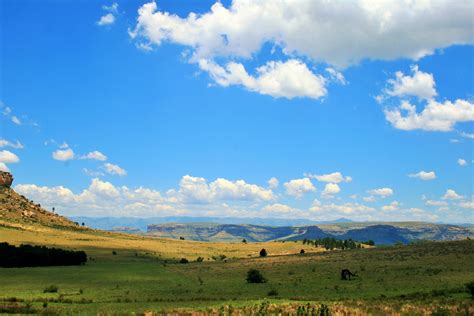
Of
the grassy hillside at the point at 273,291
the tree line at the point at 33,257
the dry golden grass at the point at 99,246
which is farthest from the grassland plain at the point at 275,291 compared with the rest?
the dry golden grass at the point at 99,246

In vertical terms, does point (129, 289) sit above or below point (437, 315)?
below

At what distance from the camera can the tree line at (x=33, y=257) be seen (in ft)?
292

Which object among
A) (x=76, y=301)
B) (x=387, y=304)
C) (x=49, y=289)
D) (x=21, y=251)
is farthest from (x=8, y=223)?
(x=387, y=304)

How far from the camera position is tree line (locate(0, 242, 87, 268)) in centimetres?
8906

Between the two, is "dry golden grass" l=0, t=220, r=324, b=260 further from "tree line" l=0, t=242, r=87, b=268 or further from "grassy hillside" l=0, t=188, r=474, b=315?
"grassy hillside" l=0, t=188, r=474, b=315

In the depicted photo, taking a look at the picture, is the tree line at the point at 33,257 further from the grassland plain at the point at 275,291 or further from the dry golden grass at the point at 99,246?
the dry golden grass at the point at 99,246

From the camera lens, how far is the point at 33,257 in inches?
3661

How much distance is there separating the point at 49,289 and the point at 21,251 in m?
45.8

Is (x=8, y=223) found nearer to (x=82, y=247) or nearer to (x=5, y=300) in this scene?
(x=82, y=247)

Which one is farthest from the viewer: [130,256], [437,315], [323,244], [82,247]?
[323,244]

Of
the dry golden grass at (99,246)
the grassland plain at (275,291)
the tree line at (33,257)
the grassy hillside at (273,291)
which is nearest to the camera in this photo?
the grassy hillside at (273,291)

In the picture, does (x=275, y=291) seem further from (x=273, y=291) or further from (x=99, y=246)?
(x=99, y=246)

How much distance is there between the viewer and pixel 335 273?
6881cm

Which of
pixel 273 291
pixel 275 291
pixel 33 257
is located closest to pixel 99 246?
pixel 33 257
